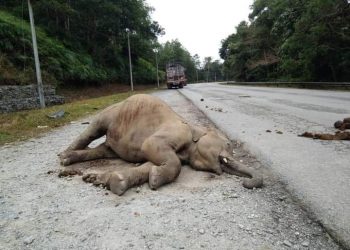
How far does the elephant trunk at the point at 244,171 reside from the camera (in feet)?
10.9

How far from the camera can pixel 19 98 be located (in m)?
14.2

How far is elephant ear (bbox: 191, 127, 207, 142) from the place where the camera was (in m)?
3.98

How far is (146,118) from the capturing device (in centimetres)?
401

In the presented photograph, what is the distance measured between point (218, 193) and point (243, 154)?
1.78 metres

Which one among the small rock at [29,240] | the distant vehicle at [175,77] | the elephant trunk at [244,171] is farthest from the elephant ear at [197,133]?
the distant vehicle at [175,77]

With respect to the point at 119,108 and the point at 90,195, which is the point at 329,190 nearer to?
the point at 90,195

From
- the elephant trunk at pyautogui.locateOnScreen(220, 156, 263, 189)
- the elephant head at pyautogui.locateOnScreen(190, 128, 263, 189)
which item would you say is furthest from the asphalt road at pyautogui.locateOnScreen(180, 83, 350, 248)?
the elephant head at pyautogui.locateOnScreen(190, 128, 263, 189)

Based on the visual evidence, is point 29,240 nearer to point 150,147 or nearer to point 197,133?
point 150,147

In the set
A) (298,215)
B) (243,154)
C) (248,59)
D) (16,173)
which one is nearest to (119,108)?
(16,173)

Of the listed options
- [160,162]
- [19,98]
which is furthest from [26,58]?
[160,162]

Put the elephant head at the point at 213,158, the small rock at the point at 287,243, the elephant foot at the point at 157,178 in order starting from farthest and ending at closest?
the elephant head at the point at 213,158 → the elephant foot at the point at 157,178 → the small rock at the point at 287,243

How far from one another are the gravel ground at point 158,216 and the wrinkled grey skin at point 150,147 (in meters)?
0.12

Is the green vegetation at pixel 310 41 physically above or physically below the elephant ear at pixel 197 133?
above

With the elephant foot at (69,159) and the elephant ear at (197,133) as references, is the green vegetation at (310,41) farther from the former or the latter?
the elephant foot at (69,159)
